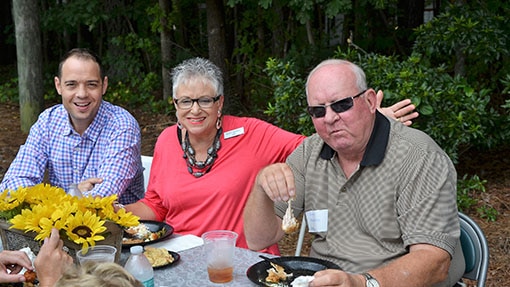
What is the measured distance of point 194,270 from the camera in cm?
263

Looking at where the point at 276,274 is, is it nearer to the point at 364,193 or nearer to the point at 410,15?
the point at 364,193

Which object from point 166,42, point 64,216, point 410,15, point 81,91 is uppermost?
point 410,15

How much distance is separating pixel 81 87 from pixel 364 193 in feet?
5.88

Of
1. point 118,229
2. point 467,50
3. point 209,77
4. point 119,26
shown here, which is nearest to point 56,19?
point 119,26

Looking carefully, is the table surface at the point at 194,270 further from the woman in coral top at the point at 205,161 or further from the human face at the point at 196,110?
the human face at the point at 196,110

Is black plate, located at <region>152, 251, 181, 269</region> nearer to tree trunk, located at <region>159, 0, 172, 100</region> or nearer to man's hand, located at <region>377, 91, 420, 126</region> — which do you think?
man's hand, located at <region>377, 91, 420, 126</region>

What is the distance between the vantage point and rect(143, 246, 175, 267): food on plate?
2643mm

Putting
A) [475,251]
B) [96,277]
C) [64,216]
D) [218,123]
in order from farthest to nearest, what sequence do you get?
1. [218,123]
2. [475,251]
3. [64,216]
4. [96,277]

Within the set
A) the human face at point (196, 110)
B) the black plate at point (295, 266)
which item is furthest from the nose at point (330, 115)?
the human face at point (196, 110)

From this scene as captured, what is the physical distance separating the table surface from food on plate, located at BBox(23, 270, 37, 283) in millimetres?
430

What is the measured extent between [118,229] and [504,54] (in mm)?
5052

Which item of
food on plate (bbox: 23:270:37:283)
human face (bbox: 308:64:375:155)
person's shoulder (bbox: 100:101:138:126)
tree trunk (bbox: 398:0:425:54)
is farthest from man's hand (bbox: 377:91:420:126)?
tree trunk (bbox: 398:0:425:54)

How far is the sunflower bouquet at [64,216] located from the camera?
7.47ft

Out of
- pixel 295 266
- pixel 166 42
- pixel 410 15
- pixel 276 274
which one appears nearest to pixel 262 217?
pixel 295 266
